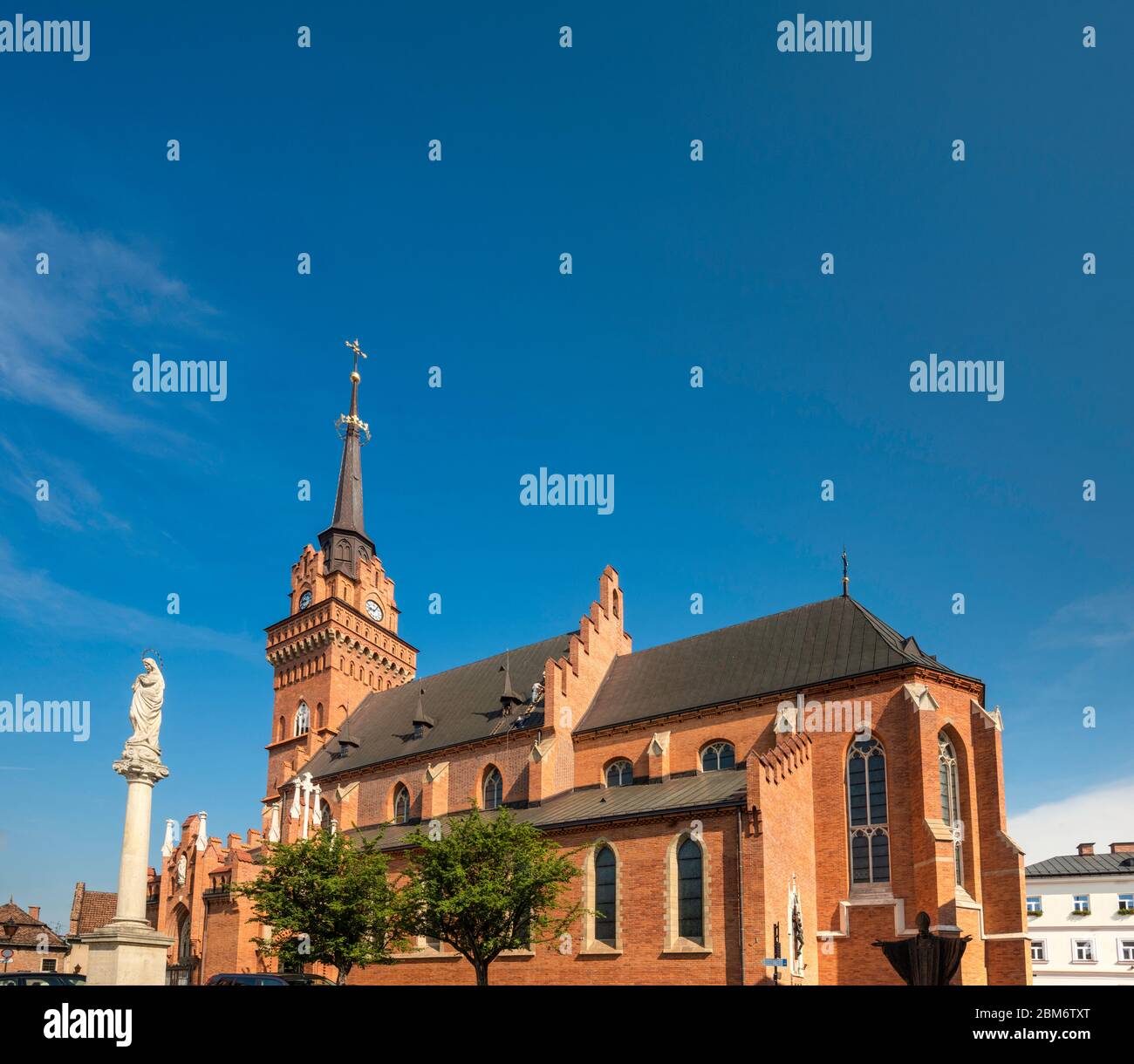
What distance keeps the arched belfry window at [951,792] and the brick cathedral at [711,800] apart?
0.28 feet

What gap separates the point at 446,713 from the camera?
52.1 meters

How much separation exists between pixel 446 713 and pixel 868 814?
24798mm

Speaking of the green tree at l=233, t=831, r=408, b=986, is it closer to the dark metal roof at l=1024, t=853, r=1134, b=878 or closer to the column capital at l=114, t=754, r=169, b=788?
the column capital at l=114, t=754, r=169, b=788

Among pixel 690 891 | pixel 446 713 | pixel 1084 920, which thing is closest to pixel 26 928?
pixel 446 713

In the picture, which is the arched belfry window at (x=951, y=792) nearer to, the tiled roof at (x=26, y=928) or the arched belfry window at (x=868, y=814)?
the arched belfry window at (x=868, y=814)

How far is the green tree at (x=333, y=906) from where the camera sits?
118ft

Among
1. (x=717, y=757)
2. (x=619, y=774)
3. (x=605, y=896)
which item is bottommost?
(x=605, y=896)

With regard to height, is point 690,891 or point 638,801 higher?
point 638,801

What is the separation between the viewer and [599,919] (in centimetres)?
3444

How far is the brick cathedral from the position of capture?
31562 mm

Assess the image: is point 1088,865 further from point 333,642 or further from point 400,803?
point 333,642

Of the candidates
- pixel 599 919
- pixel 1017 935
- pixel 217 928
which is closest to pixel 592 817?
pixel 599 919

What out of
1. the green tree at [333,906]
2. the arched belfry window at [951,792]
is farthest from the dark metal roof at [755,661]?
the green tree at [333,906]
